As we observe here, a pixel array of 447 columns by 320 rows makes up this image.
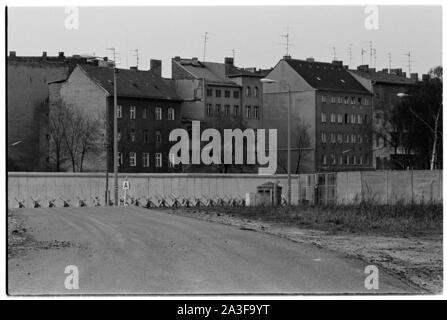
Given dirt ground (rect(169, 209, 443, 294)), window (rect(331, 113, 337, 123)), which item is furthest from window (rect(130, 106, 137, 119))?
dirt ground (rect(169, 209, 443, 294))

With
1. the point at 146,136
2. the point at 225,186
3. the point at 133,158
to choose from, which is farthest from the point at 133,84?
the point at 225,186

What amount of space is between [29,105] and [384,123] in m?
48.5

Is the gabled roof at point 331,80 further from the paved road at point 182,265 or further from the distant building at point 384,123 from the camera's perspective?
the paved road at point 182,265

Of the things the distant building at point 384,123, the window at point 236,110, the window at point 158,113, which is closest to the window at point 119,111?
the window at point 158,113

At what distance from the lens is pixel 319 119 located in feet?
188

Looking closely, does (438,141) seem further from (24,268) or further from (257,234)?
(24,268)

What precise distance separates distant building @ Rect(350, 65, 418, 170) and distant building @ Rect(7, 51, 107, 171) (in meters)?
21.7

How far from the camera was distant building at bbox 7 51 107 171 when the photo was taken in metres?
20.6

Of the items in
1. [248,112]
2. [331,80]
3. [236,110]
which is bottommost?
[248,112]

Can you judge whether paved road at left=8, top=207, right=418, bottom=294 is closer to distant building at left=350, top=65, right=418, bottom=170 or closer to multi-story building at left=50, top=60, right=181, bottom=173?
multi-story building at left=50, top=60, right=181, bottom=173

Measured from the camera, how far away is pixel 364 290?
1483 cm

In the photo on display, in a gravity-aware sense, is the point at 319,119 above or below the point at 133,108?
below

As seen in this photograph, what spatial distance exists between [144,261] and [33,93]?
1331 inches

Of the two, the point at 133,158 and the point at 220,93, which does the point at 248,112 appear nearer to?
the point at 133,158
